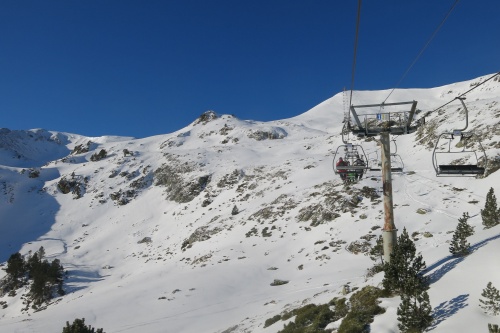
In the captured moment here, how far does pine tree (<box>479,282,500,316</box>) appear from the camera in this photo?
9.52 meters

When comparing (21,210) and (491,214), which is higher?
(21,210)

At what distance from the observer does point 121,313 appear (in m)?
32.8

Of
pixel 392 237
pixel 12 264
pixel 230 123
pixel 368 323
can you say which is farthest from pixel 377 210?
pixel 230 123

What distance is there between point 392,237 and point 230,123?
12548 centimetres

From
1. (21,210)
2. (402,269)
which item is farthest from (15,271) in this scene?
(402,269)

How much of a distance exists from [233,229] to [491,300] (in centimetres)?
4845

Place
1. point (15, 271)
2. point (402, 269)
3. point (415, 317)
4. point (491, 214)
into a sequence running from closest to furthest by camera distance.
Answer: point (415, 317) → point (402, 269) → point (491, 214) → point (15, 271)

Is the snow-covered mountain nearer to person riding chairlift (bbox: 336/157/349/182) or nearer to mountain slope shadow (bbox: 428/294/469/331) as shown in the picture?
mountain slope shadow (bbox: 428/294/469/331)

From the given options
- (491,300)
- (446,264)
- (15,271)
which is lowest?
(15,271)

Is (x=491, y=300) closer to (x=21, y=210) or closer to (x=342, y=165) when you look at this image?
(x=342, y=165)

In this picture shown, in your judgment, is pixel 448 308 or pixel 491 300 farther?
pixel 448 308

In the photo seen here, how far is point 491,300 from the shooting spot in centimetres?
963

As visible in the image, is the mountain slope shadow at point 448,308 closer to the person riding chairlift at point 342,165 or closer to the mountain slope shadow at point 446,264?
the mountain slope shadow at point 446,264

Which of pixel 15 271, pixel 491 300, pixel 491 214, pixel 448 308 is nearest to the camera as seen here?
pixel 491 300
